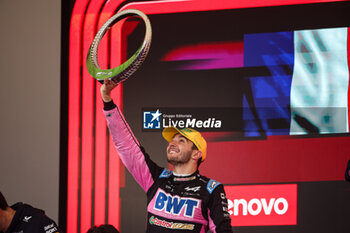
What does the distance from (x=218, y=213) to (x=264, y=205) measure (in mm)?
1190

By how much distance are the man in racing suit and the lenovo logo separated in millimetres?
993

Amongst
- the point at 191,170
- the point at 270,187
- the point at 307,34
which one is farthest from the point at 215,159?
the point at 307,34

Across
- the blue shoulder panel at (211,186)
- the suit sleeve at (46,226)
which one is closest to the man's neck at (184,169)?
the blue shoulder panel at (211,186)

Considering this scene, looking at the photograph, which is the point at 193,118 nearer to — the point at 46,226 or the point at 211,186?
the point at 211,186

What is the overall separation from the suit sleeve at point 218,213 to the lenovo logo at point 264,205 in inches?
42.0

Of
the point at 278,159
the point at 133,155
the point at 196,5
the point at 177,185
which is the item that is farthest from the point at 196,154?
the point at 196,5

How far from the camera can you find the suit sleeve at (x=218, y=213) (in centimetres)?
258

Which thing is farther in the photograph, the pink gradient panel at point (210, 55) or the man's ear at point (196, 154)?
the pink gradient panel at point (210, 55)

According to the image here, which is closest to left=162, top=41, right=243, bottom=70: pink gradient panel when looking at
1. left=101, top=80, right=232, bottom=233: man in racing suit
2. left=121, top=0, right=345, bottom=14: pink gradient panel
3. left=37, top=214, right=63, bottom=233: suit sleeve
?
left=121, top=0, right=345, bottom=14: pink gradient panel

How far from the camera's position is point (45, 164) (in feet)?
13.4

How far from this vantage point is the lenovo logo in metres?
3.68

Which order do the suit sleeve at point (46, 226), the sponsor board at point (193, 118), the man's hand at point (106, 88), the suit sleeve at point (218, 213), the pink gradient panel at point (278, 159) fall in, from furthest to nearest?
the sponsor board at point (193, 118) → the pink gradient panel at point (278, 159) → the man's hand at point (106, 88) → the suit sleeve at point (218, 213) → the suit sleeve at point (46, 226)

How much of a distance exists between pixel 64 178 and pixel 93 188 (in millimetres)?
300

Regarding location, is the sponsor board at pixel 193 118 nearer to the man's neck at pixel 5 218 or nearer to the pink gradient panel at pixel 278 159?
the pink gradient panel at pixel 278 159
